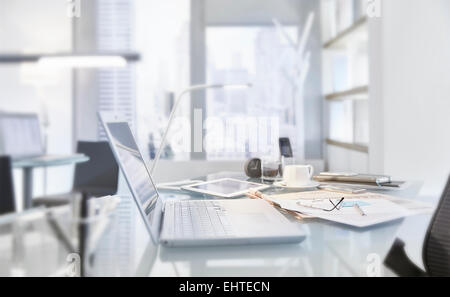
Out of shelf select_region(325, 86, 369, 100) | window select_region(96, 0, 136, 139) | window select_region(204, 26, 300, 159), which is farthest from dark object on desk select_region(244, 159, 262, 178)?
window select_region(96, 0, 136, 139)

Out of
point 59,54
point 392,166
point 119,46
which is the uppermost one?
point 119,46

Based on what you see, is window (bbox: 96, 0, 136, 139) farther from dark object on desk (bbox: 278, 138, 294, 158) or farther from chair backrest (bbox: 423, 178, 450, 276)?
chair backrest (bbox: 423, 178, 450, 276)

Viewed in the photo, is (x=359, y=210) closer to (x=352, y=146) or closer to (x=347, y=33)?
(x=352, y=146)

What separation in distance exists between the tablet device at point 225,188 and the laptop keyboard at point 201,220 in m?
0.11

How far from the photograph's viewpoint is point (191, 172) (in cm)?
190

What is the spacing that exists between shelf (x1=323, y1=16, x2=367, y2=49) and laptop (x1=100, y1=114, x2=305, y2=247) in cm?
115

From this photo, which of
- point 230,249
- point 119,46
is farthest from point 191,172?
point 230,249

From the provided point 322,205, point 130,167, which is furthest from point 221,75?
point 130,167

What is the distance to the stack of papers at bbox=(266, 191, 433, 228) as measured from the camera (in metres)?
0.48

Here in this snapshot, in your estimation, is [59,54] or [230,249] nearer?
[230,249]

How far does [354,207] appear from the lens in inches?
21.5

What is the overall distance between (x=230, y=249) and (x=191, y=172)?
153 cm

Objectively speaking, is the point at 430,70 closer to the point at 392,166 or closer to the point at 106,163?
the point at 392,166
